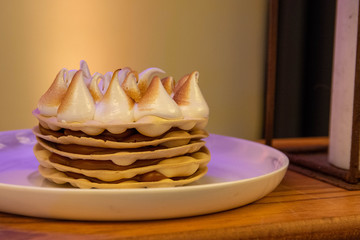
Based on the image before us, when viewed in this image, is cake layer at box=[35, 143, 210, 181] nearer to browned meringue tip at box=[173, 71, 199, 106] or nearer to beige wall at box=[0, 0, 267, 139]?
browned meringue tip at box=[173, 71, 199, 106]

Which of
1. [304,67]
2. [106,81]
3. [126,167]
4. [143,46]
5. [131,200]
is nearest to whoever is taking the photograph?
[131,200]

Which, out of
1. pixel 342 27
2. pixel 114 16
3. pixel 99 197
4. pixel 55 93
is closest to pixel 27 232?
pixel 99 197

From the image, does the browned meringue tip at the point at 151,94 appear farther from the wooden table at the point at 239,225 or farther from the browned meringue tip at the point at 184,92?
the wooden table at the point at 239,225

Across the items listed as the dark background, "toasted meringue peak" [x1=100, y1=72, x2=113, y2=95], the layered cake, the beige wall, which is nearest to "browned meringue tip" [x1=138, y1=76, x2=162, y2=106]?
the layered cake

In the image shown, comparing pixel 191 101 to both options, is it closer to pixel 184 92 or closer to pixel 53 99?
pixel 184 92

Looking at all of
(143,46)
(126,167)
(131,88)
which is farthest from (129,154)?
(143,46)

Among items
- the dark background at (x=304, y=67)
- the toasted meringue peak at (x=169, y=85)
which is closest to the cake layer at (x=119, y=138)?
the toasted meringue peak at (x=169, y=85)

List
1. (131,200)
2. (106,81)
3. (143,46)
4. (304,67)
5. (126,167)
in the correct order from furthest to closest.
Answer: (304,67)
(143,46)
(106,81)
(126,167)
(131,200)
